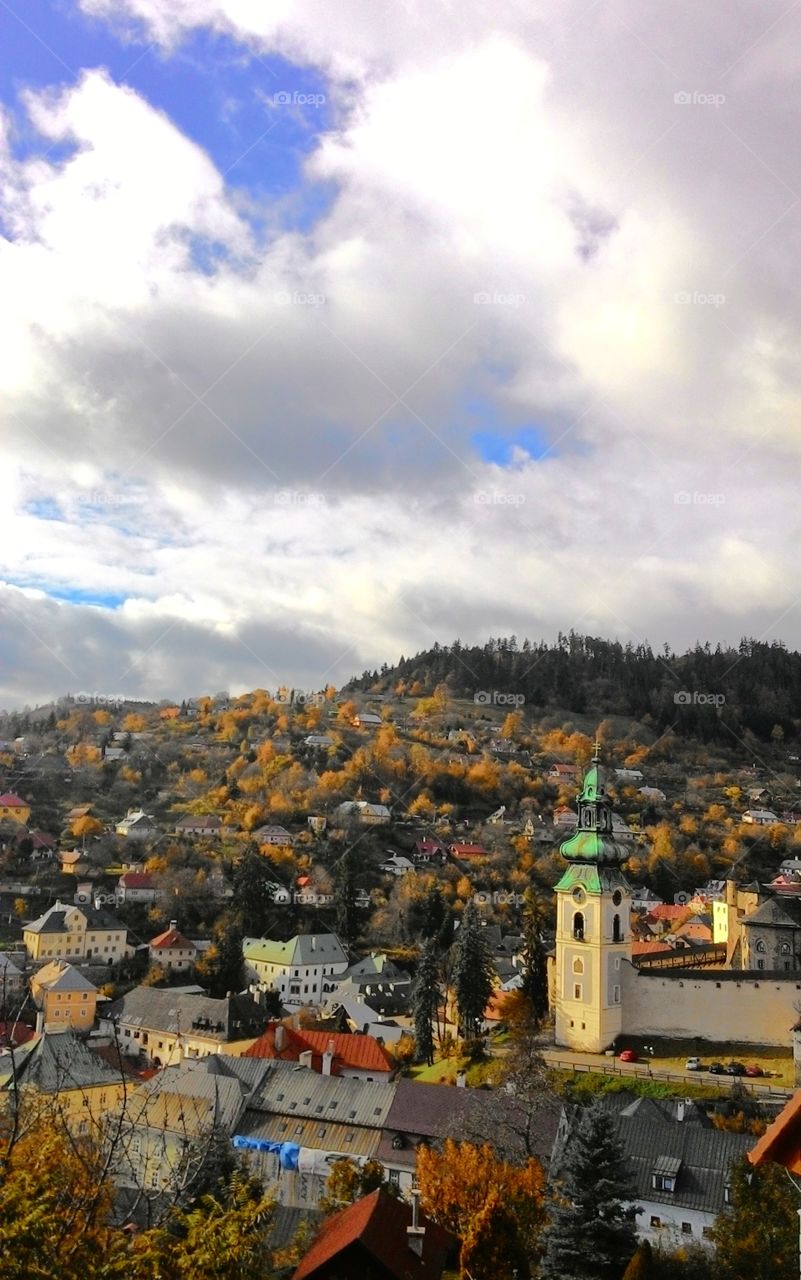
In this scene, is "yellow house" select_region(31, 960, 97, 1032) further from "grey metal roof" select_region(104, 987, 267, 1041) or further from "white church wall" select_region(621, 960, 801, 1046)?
"white church wall" select_region(621, 960, 801, 1046)

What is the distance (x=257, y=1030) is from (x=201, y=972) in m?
15.5

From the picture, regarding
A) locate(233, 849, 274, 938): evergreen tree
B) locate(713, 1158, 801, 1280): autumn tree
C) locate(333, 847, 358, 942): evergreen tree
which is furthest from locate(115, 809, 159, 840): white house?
locate(713, 1158, 801, 1280): autumn tree

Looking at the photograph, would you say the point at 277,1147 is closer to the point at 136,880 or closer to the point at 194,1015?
the point at 194,1015

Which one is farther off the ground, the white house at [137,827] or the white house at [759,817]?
the white house at [759,817]

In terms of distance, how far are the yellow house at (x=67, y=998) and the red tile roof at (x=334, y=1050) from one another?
18.1 m

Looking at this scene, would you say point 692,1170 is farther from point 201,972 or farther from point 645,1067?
point 201,972

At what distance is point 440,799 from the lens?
4328 inches

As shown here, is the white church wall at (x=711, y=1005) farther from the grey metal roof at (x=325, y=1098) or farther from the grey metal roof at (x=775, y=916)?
the grey metal roof at (x=325, y=1098)

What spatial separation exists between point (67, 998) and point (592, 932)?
102 feet

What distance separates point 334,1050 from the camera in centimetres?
4109

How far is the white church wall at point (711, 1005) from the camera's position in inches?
1507

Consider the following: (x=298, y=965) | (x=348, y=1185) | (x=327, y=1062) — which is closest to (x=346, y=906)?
(x=298, y=965)

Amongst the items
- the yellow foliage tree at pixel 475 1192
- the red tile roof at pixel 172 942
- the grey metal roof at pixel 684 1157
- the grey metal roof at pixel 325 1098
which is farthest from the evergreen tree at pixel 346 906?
the yellow foliage tree at pixel 475 1192

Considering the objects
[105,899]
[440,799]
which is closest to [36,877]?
[105,899]
